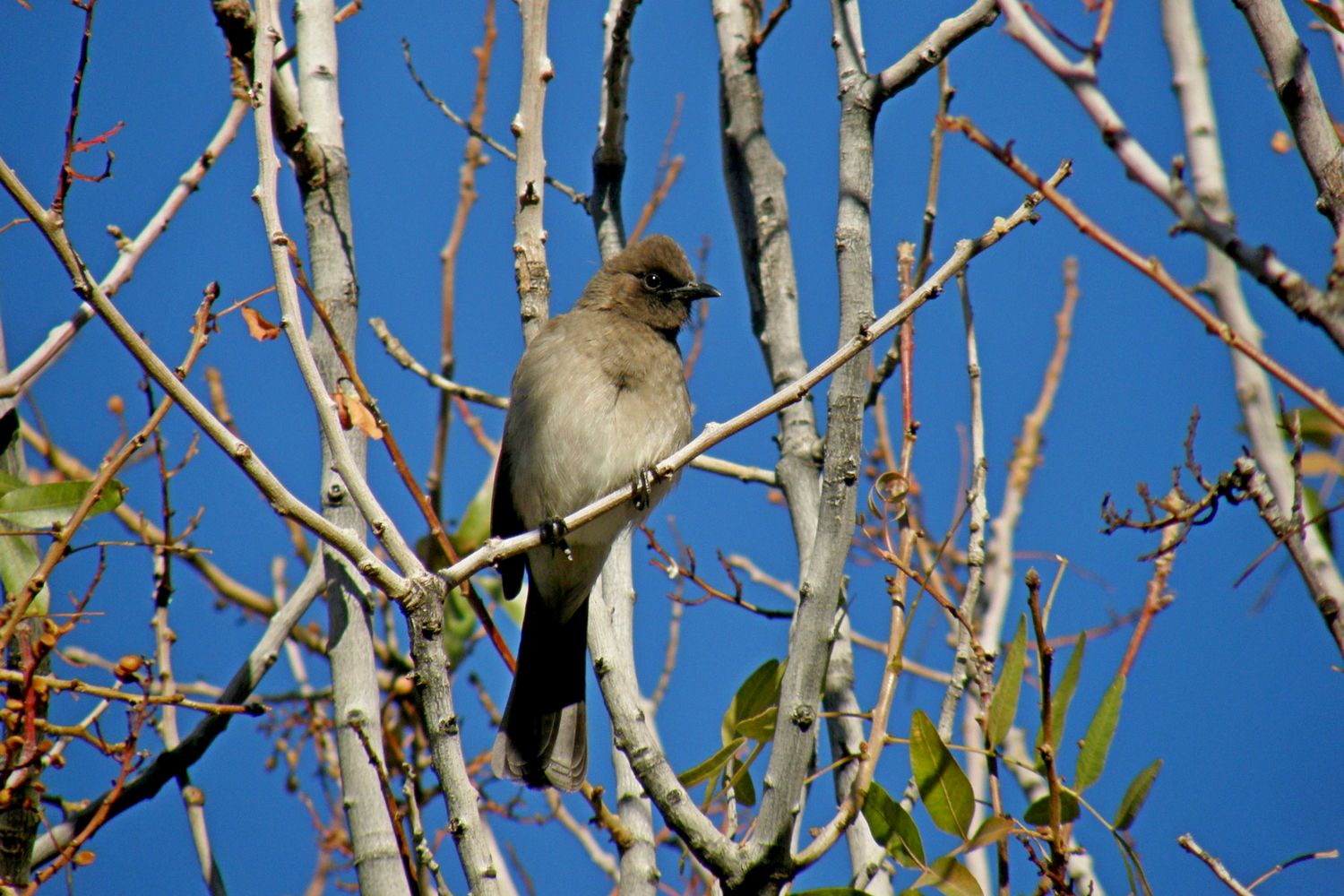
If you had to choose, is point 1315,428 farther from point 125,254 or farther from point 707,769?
point 125,254

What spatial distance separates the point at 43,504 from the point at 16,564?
245 mm

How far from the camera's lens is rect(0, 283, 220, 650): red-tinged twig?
9.21ft

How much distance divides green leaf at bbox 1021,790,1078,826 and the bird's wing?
8.65 feet

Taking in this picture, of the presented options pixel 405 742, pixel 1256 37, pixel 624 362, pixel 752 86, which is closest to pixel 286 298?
pixel 1256 37

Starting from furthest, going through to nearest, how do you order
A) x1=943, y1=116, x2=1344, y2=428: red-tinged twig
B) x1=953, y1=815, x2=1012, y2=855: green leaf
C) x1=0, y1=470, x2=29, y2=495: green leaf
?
1. x1=0, y1=470, x2=29, y2=495: green leaf
2. x1=953, y1=815, x2=1012, y2=855: green leaf
3. x1=943, y1=116, x2=1344, y2=428: red-tinged twig

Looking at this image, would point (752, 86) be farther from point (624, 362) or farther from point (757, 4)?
point (624, 362)

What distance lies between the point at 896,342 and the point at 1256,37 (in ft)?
6.17

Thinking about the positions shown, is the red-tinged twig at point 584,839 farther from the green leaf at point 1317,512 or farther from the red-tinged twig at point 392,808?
the green leaf at point 1317,512

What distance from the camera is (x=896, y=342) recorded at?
4.23 meters

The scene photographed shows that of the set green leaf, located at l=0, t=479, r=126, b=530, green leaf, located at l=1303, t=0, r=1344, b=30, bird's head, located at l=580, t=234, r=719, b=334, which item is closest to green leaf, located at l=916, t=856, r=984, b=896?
green leaf, located at l=1303, t=0, r=1344, b=30

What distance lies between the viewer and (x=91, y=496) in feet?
9.86

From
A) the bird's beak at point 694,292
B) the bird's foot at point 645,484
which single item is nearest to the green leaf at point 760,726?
the bird's foot at point 645,484

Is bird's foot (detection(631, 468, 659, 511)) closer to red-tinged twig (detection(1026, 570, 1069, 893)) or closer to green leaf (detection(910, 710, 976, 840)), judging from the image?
green leaf (detection(910, 710, 976, 840))

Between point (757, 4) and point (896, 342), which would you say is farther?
point (757, 4)
